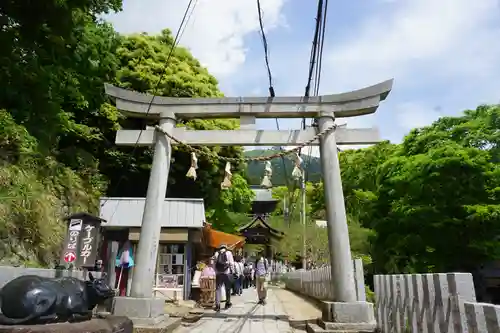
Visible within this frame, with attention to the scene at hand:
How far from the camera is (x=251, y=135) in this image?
988 centimetres

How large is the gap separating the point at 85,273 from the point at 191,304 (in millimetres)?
6786

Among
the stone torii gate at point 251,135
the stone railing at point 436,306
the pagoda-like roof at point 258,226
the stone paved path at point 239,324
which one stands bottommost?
the stone paved path at point 239,324

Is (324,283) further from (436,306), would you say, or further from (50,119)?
(50,119)

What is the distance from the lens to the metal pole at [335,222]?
27.3 feet

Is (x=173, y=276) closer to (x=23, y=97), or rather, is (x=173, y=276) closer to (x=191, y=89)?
(x=23, y=97)

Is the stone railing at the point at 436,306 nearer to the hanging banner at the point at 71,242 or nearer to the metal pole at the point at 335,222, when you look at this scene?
the metal pole at the point at 335,222

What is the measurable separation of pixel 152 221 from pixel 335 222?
4283 millimetres

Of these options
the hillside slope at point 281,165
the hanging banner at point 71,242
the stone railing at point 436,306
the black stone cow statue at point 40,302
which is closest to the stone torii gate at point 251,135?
the hillside slope at point 281,165

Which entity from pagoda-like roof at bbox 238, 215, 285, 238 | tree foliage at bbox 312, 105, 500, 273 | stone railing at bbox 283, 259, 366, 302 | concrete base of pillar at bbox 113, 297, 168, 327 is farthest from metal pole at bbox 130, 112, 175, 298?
pagoda-like roof at bbox 238, 215, 285, 238

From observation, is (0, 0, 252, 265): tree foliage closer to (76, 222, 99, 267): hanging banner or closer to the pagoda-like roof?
(76, 222, 99, 267): hanging banner

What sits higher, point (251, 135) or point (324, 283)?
point (251, 135)

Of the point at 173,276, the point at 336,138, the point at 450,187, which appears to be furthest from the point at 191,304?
the point at 450,187

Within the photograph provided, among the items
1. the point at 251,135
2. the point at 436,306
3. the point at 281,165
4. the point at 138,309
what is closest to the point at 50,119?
the point at 251,135

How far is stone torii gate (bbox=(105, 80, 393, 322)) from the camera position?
862 cm
